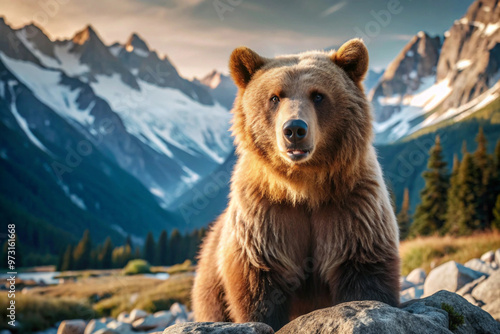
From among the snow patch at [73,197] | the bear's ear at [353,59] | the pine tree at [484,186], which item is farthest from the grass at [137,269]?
the snow patch at [73,197]

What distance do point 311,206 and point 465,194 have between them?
29.9 meters

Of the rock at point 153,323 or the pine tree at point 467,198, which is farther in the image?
the pine tree at point 467,198

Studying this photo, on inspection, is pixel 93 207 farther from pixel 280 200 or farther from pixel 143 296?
pixel 280 200

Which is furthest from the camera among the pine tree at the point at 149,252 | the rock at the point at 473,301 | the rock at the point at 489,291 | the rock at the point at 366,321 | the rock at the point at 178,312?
the pine tree at the point at 149,252

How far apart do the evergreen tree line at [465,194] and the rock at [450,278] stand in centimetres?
2244

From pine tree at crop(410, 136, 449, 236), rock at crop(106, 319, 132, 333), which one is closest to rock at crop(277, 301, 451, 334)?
rock at crop(106, 319, 132, 333)

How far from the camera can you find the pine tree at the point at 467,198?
30391mm

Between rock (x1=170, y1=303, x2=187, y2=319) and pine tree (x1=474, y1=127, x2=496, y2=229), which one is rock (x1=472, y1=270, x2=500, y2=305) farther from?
pine tree (x1=474, y1=127, x2=496, y2=229)

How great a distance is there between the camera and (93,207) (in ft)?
572

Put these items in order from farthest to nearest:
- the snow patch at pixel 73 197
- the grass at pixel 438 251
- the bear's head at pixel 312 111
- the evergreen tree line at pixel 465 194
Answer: the snow patch at pixel 73 197 < the evergreen tree line at pixel 465 194 < the grass at pixel 438 251 < the bear's head at pixel 312 111

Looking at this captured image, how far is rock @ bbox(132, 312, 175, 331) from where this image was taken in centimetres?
1485

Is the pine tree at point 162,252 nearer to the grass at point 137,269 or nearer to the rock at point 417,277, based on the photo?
the grass at point 137,269

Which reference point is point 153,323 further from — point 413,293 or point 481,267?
point 481,267

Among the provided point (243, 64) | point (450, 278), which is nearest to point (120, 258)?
point (450, 278)
